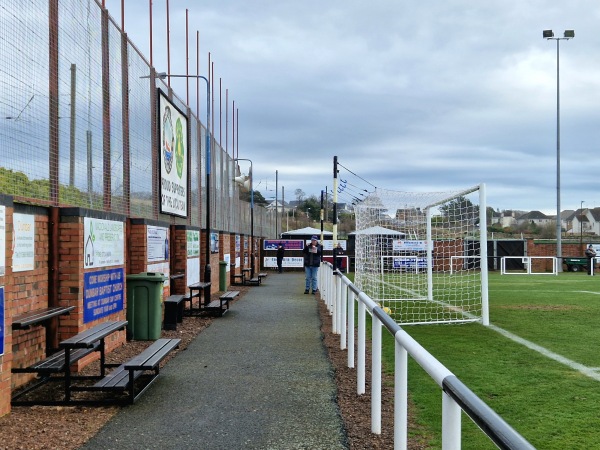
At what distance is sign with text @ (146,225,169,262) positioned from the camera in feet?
37.1

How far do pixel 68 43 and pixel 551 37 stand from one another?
112 feet

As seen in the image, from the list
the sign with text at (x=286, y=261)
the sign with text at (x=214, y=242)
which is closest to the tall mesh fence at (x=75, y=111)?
the sign with text at (x=214, y=242)

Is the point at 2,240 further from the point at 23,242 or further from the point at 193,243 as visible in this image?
the point at 193,243

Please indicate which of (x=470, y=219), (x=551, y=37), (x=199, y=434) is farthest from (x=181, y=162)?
(x=551, y=37)

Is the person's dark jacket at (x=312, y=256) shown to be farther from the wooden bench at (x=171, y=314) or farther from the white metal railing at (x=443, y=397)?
the white metal railing at (x=443, y=397)

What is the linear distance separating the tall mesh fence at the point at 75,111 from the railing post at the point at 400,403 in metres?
4.22

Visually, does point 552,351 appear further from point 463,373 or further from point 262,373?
point 262,373

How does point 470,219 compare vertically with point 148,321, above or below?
above

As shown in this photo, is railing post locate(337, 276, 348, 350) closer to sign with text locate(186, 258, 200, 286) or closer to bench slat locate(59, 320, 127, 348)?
bench slat locate(59, 320, 127, 348)

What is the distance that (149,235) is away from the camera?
37.1ft

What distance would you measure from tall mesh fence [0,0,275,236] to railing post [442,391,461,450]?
198 inches

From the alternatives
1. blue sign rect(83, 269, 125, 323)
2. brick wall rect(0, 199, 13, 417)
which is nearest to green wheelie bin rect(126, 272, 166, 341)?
blue sign rect(83, 269, 125, 323)

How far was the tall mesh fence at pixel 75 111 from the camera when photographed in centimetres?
644

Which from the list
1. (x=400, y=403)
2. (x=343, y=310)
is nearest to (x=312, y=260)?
(x=343, y=310)
